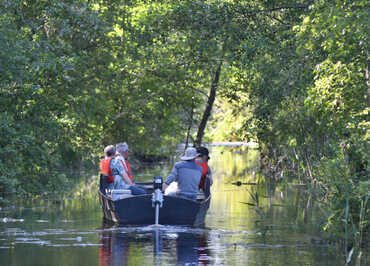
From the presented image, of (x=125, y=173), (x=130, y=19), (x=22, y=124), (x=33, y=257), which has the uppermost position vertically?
(x=130, y=19)

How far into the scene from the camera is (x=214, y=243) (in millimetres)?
13742

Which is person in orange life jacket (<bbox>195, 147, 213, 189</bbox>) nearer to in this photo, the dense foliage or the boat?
the boat

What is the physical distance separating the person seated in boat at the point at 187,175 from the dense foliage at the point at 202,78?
243 centimetres

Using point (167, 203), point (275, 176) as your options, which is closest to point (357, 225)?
point (167, 203)

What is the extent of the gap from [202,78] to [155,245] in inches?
739

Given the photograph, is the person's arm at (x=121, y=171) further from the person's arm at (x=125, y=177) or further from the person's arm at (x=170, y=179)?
the person's arm at (x=170, y=179)

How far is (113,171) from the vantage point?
17.5 meters

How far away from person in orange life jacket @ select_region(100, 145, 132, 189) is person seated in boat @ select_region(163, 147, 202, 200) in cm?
140

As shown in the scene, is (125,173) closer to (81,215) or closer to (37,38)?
(81,215)

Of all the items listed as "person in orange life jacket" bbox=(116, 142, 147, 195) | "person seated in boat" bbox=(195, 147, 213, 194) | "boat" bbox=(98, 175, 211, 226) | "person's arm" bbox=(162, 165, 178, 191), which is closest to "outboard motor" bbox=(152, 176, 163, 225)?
"boat" bbox=(98, 175, 211, 226)

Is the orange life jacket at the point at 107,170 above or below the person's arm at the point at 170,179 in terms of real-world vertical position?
above

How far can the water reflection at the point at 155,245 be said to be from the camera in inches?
457

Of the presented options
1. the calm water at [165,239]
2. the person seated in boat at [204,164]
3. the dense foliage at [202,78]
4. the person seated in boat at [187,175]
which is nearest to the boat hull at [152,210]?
the calm water at [165,239]

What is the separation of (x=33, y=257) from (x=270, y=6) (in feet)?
32.8
